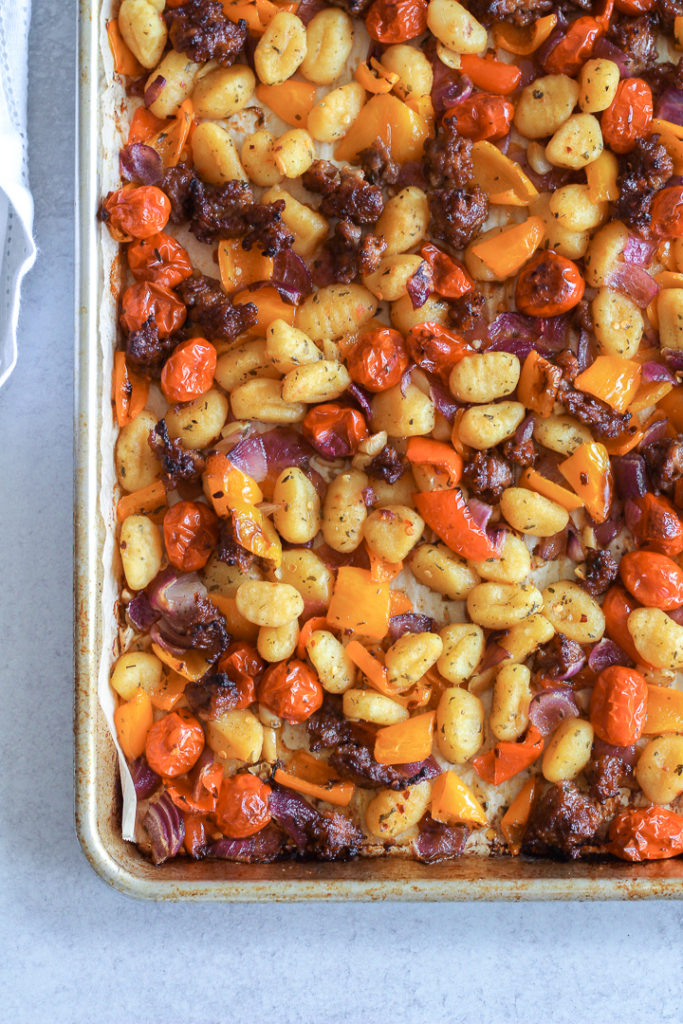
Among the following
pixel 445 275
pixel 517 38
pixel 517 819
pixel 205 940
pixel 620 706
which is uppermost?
pixel 517 38

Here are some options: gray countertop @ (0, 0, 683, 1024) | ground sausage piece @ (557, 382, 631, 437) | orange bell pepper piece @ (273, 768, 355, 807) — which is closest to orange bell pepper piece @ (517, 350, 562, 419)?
ground sausage piece @ (557, 382, 631, 437)

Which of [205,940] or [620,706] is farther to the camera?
[205,940]

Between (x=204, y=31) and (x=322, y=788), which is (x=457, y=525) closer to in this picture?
(x=322, y=788)

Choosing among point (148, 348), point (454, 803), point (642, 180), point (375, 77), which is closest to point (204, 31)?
point (375, 77)

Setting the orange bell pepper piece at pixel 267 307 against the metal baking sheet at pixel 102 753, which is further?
the orange bell pepper piece at pixel 267 307

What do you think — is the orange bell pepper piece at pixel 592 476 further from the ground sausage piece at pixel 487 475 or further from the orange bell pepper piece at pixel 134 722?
the orange bell pepper piece at pixel 134 722

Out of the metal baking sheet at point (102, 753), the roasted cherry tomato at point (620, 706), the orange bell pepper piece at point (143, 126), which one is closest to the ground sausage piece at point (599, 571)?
the roasted cherry tomato at point (620, 706)

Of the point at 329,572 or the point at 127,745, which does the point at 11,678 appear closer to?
the point at 127,745
